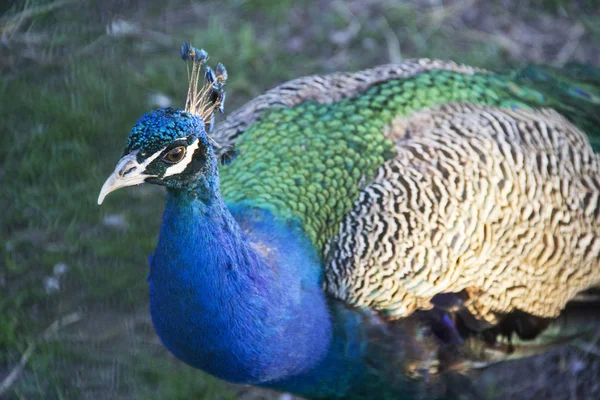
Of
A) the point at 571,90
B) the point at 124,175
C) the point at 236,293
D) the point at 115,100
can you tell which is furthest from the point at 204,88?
the point at 115,100

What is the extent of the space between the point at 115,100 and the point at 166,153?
7.22 feet

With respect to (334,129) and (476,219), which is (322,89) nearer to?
(334,129)

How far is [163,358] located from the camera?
122 inches

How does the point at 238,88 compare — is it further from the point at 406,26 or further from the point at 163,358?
the point at 163,358

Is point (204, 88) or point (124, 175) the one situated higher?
point (204, 88)

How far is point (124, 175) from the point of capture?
1814mm

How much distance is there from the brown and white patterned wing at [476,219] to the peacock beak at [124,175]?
77 cm

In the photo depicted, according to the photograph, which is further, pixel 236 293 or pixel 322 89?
pixel 322 89

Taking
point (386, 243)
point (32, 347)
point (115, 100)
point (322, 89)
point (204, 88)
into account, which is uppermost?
point (204, 88)

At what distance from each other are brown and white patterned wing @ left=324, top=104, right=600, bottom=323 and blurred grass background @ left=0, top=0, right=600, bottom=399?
0.92 m

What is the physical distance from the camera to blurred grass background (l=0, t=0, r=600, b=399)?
9.99 ft

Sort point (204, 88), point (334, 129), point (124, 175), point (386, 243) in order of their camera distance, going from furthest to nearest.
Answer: point (334, 129)
point (386, 243)
point (204, 88)
point (124, 175)

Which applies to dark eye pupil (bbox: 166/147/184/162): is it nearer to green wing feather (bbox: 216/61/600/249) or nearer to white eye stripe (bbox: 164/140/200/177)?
white eye stripe (bbox: 164/140/200/177)

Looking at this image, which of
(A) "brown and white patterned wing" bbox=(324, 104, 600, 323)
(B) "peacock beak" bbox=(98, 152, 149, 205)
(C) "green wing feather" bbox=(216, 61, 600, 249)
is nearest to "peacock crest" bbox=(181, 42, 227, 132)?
(B) "peacock beak" bbox=(98, 152, 149, 205)
